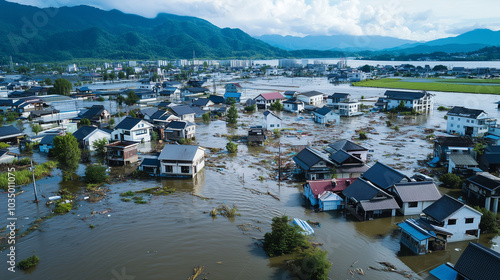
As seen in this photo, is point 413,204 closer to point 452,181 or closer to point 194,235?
point 452,181

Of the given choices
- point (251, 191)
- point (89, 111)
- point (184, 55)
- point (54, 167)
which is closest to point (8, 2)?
point (184, 55)

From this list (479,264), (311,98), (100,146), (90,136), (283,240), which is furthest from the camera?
(311,98)

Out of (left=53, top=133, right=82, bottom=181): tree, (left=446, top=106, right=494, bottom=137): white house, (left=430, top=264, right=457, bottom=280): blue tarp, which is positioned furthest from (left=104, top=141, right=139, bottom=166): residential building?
(left=446, top=106, right=494, bottom=137): white house

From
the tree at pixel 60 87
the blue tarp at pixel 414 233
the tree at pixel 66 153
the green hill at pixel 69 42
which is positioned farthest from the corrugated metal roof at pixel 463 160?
the green hill at pixel 69 42

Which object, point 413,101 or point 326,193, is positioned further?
point 413,101

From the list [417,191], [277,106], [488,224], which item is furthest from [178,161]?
[277,106]

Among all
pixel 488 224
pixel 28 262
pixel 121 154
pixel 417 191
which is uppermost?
pixel 121 154
